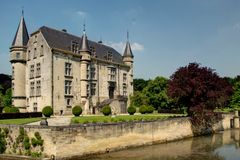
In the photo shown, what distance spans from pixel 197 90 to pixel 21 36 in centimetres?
2656

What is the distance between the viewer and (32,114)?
4044cm

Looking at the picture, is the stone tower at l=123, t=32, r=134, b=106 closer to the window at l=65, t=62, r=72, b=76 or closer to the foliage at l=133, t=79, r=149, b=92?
the window at l=65, t=62, r=72, b=76

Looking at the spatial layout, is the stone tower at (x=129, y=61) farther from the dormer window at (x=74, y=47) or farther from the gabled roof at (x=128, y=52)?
the dormer window at (x=74, y=47)

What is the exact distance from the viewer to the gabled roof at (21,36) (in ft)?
155

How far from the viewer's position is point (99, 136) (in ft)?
78.8

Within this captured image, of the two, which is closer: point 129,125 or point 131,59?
point 129,125

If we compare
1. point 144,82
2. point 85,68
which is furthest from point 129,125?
point 144,82

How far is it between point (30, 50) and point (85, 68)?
815 cm

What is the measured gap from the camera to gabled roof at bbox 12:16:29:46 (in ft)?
155

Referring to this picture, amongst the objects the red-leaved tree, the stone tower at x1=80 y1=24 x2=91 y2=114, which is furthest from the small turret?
the red-leaved tree

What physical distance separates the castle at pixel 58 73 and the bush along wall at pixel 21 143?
19.8 meters

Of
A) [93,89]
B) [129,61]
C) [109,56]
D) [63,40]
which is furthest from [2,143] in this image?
[129,61]

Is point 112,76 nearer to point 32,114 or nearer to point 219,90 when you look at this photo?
point 32,114

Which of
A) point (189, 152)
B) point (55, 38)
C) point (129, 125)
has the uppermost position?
point (55, 38)
